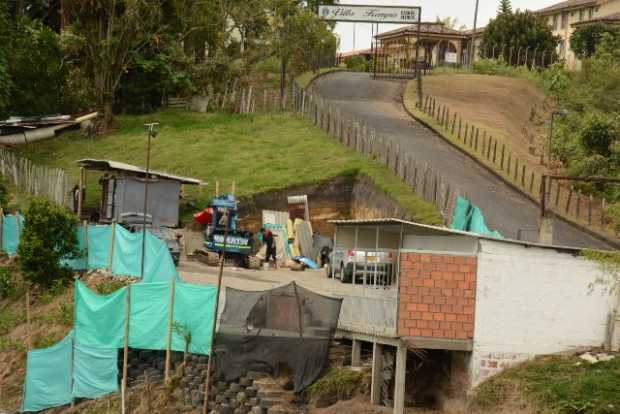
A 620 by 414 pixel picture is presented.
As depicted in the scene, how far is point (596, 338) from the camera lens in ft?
81.1

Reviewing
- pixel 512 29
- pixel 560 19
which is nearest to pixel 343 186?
pixel 512 29

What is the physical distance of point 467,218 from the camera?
34156 millimetres

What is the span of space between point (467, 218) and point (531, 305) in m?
9.72

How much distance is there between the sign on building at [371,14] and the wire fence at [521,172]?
17.3 feet

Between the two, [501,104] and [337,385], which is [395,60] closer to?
[501,104]

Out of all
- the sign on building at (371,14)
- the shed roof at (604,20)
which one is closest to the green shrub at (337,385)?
the sign on building at (371,14)

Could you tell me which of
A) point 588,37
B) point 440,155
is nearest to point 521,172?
point 440,155

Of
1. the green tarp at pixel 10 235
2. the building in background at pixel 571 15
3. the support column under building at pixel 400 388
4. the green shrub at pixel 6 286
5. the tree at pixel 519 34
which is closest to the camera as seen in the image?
the support column under building at pixel 400 388

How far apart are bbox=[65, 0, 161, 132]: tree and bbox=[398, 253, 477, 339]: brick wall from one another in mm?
34327

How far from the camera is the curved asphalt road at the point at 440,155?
39.6m

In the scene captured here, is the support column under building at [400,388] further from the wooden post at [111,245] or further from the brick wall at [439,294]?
the wooden post at [111,245]

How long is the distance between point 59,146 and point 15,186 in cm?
710

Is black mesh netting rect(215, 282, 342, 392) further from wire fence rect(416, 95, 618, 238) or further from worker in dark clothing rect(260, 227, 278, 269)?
worker in dark clothing rect(260, 227, 278, 269)

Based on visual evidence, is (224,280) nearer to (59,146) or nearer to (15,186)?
(15,186)
